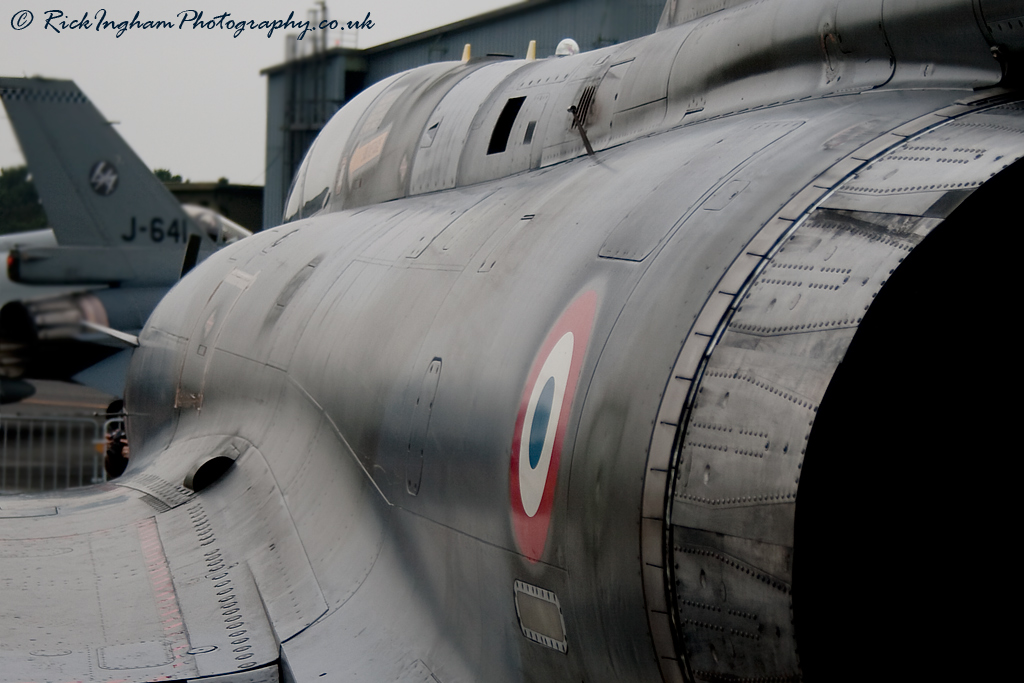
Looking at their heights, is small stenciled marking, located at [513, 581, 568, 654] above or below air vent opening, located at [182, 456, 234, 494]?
above

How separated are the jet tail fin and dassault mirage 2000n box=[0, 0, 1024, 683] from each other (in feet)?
42.7

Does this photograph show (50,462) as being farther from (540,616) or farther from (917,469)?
(917,469)

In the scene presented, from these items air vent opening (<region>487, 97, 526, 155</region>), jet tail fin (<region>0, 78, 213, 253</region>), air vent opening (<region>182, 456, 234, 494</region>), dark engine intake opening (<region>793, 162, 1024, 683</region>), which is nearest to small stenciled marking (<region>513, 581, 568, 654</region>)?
dark engine intake opening (<region>793, 162, 1024, 683</region>)

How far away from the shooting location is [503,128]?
5.59m

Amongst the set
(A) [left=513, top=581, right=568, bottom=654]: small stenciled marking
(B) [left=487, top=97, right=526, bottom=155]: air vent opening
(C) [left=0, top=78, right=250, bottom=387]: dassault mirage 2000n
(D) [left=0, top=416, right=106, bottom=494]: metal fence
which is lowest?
(D) [left=0, top=416, right=106, bottom=494]: metal fence

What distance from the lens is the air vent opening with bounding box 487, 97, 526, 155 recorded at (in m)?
5.52

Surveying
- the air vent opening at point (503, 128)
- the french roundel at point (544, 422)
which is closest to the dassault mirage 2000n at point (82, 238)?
the air vent opening at point (503, 128)

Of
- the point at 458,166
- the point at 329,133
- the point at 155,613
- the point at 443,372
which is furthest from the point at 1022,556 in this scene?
the point at 329,133

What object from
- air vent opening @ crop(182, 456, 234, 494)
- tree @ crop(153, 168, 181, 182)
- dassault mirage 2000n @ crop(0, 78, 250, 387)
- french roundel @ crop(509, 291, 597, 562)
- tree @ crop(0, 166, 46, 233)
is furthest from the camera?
tree @ crop(153, 168, 181, 182)

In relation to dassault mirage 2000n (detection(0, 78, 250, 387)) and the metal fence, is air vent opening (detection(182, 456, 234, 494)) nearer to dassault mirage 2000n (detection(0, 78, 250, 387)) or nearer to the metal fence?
the metal fence

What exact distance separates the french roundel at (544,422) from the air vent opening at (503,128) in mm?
2552

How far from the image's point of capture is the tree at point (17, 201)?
13.9m

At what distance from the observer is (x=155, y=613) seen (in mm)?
3930

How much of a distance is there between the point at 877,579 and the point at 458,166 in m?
3.85
